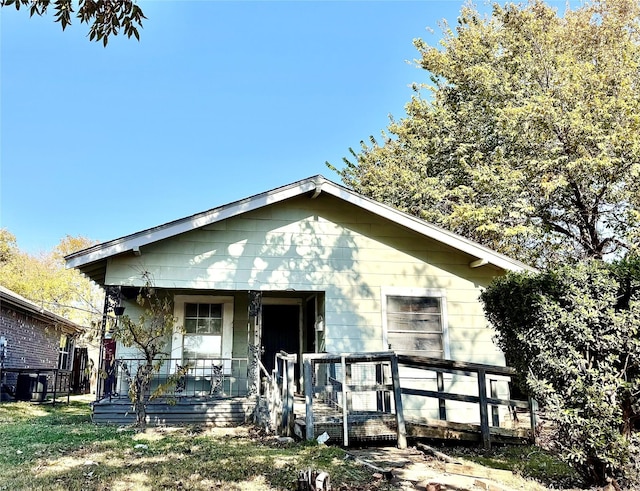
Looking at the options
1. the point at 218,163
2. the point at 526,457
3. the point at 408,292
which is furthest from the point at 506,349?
the point at 218,163

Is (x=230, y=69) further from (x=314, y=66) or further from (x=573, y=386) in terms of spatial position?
(x=573, y=386)

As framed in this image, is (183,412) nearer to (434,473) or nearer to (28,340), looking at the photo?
(434,473)

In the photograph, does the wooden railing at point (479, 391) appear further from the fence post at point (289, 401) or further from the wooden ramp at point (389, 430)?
the fence post at point (289, 401)

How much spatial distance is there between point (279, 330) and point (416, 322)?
3570 millimetres

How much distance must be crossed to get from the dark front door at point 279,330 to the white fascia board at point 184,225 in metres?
3.33

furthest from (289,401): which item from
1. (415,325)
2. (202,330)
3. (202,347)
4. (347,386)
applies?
(202,330)

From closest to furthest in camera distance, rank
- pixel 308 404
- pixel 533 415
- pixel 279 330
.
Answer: pixel 308 404
pixel 533 415
pixel 279 330

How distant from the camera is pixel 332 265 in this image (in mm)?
9781

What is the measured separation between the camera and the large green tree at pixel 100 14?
417 centimetres

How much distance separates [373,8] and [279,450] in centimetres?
1193

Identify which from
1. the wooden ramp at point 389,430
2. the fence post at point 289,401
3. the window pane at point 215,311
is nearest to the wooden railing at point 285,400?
the fence post at point 289,401

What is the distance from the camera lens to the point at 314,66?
1936cm

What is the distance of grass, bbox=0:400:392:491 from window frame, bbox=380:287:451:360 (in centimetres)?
327

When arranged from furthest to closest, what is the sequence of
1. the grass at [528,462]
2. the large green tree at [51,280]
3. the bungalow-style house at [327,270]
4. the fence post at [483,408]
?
the large green tree at [51,280], the bungalow-style house at [327,270], the fence post at [483,408], the grass at [528,462]
